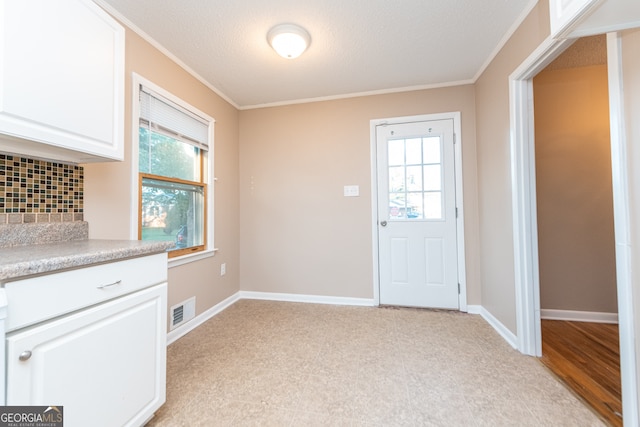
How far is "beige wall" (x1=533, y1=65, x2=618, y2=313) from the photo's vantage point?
2428mm

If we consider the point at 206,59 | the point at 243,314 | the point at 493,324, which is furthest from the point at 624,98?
the point at 243,314

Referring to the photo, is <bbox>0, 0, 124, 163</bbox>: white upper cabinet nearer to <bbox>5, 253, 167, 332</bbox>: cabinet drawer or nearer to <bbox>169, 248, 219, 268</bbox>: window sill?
<bbox>5, 253, 167, 332</bbox>: cabinet drawer

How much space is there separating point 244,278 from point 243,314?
60cm

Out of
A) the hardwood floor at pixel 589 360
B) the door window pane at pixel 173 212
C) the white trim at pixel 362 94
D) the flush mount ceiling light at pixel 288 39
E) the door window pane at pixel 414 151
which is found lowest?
the hardwood floor at pixel 589 360

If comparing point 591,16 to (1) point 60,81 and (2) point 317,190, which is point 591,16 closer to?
(1) point 60,81

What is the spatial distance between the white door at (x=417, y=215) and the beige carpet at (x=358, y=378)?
407mm

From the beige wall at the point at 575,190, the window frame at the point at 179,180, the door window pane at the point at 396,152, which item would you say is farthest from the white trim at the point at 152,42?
the beige wall at the point at 575,190

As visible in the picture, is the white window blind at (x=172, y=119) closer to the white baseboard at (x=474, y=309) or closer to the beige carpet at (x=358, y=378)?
the beige carpet at (x=358, y=378)

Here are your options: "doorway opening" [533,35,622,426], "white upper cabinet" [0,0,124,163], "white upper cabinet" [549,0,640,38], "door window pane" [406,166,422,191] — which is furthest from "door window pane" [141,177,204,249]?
"doorway opening" [533,35,622,426]

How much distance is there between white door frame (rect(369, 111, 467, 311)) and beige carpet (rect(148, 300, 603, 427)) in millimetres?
443

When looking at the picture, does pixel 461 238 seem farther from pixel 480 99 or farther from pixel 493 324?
pixel 480 99

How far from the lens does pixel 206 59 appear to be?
2.23 m

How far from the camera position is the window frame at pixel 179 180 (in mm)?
1826

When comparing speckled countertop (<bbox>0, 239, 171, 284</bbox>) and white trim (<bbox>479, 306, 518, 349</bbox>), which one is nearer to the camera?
speckled countertop (<bbox>0, 239, 171, 284</bbox>)
